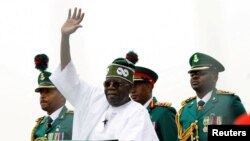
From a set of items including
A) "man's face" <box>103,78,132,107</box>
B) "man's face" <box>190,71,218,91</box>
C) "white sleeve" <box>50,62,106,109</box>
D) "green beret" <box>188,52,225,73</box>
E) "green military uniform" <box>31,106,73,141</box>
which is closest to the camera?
"man's face" <box>103,78,132,107</box>

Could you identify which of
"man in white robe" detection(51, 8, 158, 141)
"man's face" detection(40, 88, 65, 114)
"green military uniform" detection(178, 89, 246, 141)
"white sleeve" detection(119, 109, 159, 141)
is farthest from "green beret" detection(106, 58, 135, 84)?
"man's face" detection(40, 88, 65, 114)

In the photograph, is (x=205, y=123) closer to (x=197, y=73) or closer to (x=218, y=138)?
(x=197, y=73)

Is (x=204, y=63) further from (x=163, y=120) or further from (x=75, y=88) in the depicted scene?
(x=75, y=88)

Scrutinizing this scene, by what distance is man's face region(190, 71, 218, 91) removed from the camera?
844 cm

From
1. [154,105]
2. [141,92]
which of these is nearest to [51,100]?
[141,92]

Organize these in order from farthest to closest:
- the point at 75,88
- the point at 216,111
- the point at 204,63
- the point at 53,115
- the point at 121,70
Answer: the point at 53,115 → the point at 204,63 → the point at 216,111 → the point at 75,88 → the point at 121,70

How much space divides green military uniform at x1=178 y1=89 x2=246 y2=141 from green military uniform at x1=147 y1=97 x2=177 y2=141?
0.47 metres

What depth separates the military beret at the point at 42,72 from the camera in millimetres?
9954

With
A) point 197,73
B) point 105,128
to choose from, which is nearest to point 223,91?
point 197,73

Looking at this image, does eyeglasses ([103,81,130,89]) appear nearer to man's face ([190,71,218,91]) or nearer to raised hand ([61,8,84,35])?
raised hand ([61,8,84,35])

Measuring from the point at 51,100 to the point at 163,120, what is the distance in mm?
1860

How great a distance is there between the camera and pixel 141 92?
9445mm

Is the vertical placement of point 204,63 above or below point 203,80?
above

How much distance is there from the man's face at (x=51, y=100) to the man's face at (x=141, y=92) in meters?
1.21
